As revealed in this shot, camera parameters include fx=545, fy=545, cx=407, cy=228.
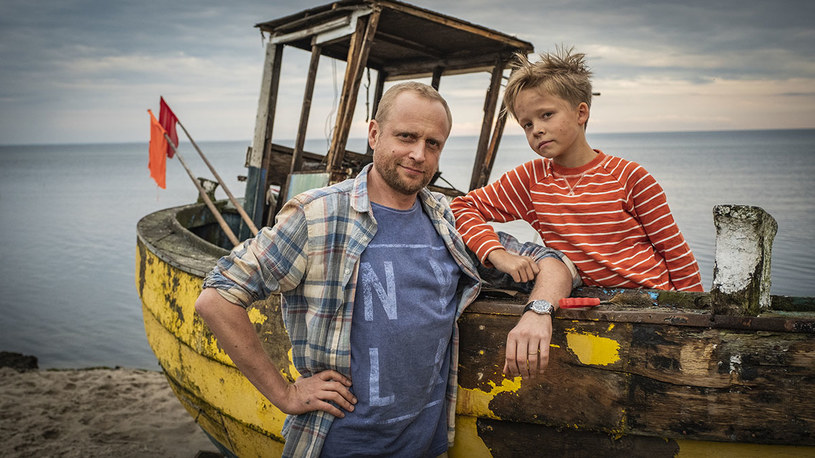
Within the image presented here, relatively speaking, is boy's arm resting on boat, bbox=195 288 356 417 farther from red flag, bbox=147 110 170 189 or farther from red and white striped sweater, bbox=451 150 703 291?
red flag, bbox=147 110 170 189

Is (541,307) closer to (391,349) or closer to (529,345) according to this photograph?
(529,345)

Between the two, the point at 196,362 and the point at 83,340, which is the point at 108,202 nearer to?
the point at 83,340

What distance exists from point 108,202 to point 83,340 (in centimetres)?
1911

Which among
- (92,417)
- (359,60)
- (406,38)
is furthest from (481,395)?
(92,417)

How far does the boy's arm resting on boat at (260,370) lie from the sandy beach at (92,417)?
3310mm

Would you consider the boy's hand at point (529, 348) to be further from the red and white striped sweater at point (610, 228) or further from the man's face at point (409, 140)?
the man's face at point (409, 140)

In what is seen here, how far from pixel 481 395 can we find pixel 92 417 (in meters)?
4.77

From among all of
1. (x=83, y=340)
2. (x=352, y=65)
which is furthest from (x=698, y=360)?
(x=83, y=340)

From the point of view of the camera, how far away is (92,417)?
17.0 ft

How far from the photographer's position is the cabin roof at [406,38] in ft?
14.4

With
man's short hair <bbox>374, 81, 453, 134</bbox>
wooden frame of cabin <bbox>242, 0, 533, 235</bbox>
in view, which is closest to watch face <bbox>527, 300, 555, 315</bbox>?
man's short hair <bbox>374, 81, 453, 134</bbox>

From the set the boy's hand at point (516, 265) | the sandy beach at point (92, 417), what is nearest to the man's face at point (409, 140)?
the boy's hand at point (516, 265)

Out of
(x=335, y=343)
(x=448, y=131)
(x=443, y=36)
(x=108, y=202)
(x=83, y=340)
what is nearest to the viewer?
(x=335, y=343)

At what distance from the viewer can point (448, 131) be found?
1.79 meters
